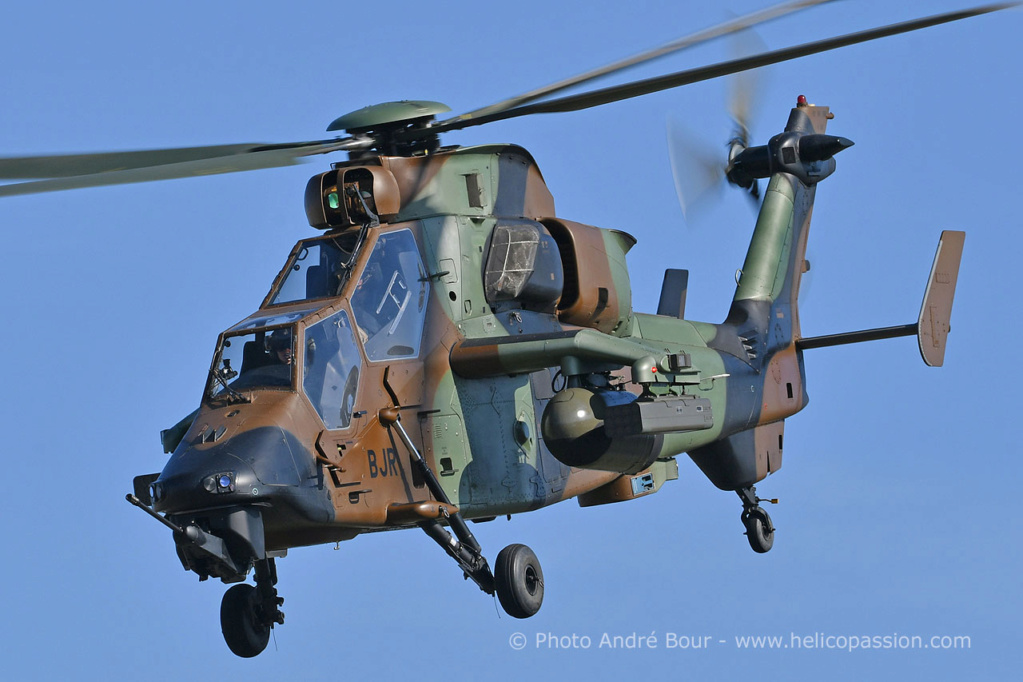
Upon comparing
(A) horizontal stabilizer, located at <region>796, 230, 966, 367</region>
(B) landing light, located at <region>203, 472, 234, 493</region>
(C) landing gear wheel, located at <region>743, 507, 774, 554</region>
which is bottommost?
(C) landing gear wheel, located at <region>743, 507, 774, 554</region>

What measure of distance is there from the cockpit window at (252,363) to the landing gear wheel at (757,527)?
754 centimetres

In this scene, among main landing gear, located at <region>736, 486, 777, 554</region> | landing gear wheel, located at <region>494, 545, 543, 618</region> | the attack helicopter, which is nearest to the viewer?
the attack helicopter

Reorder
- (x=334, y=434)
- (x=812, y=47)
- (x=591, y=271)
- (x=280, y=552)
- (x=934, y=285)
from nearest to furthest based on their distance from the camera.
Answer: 1. (x=812, y=47)
2. (x=334, y=434)
3. (x=280, y=552)
4. (x=591, y=271)
5. (x=934, y=285)

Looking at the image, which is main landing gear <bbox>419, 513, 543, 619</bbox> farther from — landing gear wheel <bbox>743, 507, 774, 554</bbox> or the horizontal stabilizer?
the horizontal stabilizer

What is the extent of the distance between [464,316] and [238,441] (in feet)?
9.70

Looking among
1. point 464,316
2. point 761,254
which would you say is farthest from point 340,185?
point 761,254

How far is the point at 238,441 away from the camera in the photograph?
11.6 meters

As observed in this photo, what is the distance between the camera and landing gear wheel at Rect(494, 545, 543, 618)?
1303 cm

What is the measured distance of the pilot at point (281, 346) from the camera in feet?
40.0

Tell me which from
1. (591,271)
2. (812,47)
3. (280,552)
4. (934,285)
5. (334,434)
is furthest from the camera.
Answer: (934,285)

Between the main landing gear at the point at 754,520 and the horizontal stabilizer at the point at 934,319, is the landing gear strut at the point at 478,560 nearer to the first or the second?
the main landing gear at the point at 754,520

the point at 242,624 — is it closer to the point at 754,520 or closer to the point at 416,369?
the point at 416,369

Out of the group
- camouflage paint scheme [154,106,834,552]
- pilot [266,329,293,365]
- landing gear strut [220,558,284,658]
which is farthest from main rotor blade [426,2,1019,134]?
landing gear strut [220,558,284,658]

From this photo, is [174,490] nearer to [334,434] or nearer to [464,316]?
[334,434]
